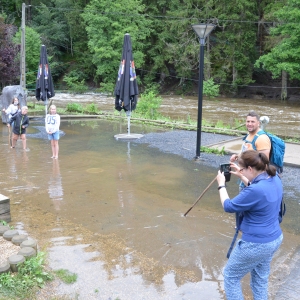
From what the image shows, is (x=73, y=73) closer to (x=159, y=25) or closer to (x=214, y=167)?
(x=159, y=25)

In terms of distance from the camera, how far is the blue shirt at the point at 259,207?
2.70m

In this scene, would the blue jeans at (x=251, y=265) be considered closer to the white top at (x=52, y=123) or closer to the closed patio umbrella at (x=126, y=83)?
the white top at (x=52, y=123)

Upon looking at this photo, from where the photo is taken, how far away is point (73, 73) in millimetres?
41500

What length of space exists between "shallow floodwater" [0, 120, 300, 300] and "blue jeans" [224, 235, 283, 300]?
575 millimetres

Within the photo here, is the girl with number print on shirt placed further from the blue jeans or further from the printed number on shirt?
the blue jeans

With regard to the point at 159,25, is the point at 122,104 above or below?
below

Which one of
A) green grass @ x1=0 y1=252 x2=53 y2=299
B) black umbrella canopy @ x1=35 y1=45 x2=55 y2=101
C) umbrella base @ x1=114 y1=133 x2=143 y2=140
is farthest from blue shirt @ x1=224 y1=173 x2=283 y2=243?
black umbrella canopy @ x1=35 y1=45 x2=55 y2=101

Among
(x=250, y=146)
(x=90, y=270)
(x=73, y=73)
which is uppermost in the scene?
(x=73, y=73)

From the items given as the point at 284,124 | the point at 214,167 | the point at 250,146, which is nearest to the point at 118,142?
the point at 214,167

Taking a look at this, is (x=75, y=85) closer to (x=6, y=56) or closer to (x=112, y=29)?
(x=112, y=29)

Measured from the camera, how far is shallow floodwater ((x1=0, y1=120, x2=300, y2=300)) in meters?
3.72

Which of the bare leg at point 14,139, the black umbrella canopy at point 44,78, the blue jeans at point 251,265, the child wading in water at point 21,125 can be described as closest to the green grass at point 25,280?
the blue jeans at point 251,265

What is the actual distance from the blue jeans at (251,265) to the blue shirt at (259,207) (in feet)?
0.17

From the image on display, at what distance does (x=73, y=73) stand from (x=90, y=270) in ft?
130
